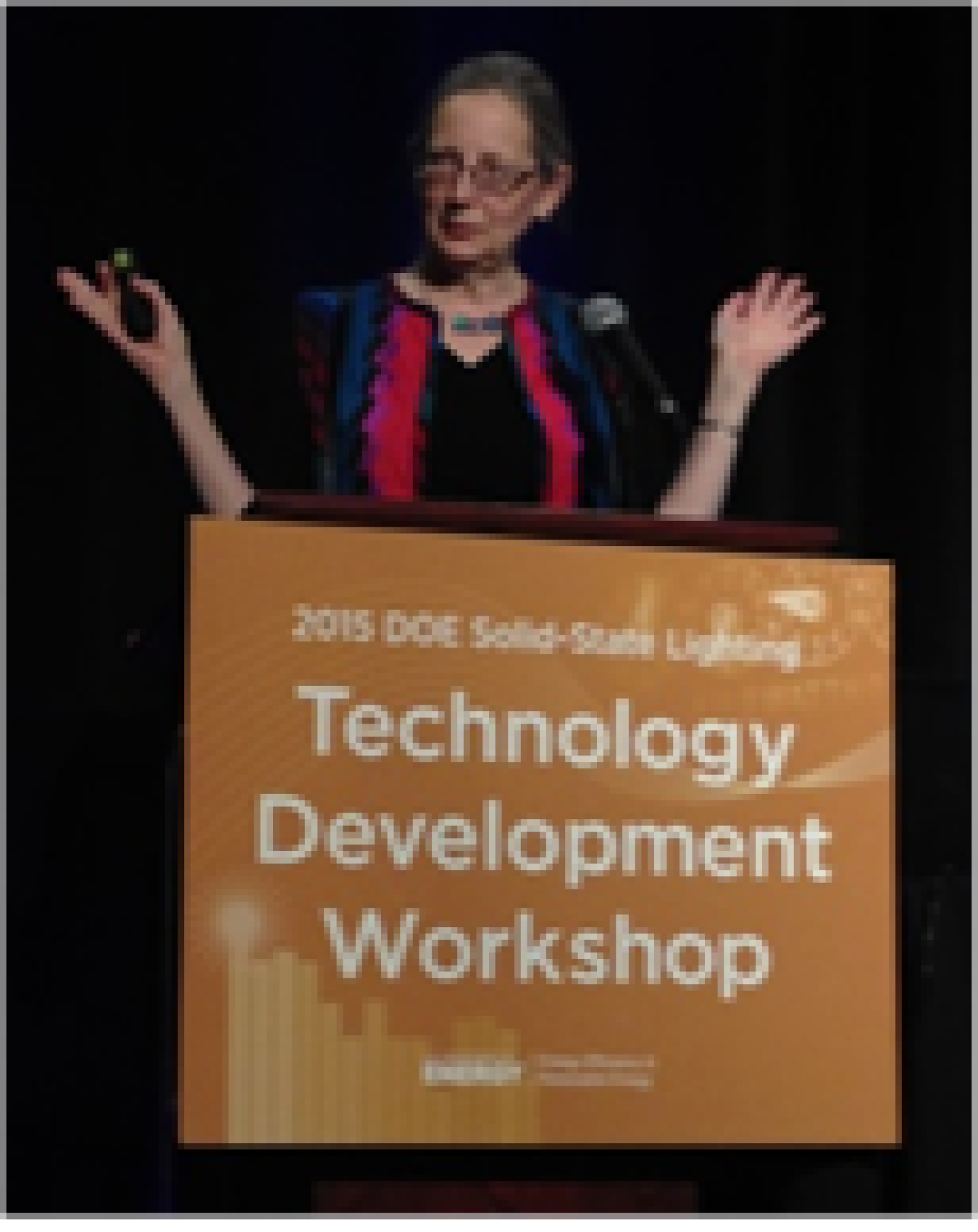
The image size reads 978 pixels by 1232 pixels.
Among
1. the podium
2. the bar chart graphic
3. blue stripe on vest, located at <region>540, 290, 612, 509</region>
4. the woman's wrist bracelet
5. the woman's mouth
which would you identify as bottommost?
the bar chart graphic

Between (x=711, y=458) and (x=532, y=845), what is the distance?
4.18 feet

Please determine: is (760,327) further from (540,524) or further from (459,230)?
(540,524)

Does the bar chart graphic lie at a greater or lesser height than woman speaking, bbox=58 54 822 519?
lesser

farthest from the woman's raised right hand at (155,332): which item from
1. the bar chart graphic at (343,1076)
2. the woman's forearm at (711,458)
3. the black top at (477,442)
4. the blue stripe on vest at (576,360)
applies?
the bar chart graphic at (343,1076)

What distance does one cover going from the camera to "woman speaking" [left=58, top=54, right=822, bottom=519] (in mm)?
4023

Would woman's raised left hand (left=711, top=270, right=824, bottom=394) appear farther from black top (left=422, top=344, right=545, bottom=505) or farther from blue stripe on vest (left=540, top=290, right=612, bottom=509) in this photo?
black top (left=422, top=344, right=545, bottom=505)

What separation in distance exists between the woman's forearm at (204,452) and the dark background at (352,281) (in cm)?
3

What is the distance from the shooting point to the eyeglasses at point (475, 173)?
407cm

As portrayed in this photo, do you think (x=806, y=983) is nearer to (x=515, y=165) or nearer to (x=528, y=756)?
(x=528, y=756)

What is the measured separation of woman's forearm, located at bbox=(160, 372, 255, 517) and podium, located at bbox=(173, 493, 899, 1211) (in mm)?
846

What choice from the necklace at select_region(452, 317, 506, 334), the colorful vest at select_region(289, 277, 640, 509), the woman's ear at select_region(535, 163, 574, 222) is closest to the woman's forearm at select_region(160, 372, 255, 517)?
the colorful vest at select_region(289, 277, 640, 509)

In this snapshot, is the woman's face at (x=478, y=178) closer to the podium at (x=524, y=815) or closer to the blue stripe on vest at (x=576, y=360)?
the blue stripe on vest at (x=576, y=360)

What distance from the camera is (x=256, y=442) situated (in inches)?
157

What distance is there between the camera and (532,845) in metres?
3.08
